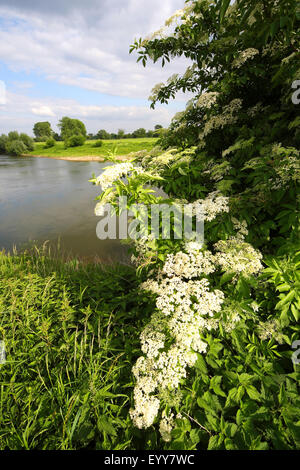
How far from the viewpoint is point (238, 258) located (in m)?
1.84

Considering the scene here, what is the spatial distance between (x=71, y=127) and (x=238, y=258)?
8648 cm

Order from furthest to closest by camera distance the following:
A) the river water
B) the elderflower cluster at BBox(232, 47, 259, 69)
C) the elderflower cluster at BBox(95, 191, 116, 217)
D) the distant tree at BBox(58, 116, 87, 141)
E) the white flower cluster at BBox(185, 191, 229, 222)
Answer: the distant tree at BBox(58, 116, 87, 141), the river water, the elderflower cluster at BBox(232, 47, 259, 69), the white flower cluster at BBox(185, 191, 229, 222), the elderflower cluster at BBox(95, 191, 116, 217)

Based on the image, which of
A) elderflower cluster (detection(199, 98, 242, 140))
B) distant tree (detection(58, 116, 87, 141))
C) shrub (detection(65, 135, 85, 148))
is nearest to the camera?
elderflower cluster (detection(199, 98, 242, 140))

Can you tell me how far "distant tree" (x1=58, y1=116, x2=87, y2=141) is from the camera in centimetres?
7088

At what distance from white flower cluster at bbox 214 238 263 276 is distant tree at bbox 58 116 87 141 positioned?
79532 millimetres

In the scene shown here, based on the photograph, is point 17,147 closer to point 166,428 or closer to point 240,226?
point 240,226

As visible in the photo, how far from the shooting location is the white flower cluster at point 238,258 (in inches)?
71.3

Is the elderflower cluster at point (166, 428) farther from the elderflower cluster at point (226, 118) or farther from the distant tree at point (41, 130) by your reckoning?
the distant tree at point (41, 130)

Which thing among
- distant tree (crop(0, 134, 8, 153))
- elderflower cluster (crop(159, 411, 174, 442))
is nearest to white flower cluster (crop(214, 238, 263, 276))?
elderflower cluster (crop(159, 411, 174, 442))

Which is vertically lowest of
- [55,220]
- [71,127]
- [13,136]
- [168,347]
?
[55,220]

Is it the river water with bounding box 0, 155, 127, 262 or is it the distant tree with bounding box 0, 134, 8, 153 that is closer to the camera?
the river water with bounding box 0, 155, 127, 262

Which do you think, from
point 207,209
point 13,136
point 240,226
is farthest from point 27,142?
point 240,226

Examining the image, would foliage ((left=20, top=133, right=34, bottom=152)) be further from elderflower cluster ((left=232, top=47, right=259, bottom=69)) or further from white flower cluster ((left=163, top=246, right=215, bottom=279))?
white flower cluster ((left=163, top=246, right=215, bottom=279))
